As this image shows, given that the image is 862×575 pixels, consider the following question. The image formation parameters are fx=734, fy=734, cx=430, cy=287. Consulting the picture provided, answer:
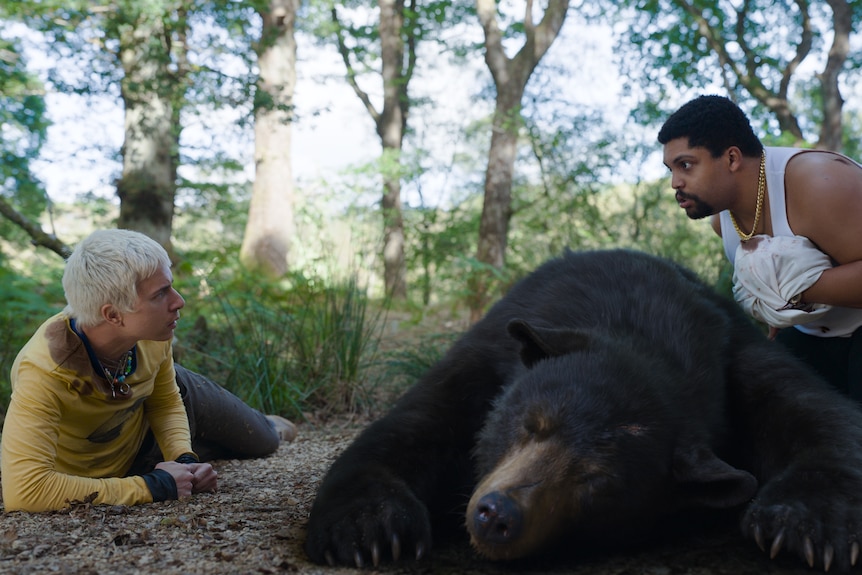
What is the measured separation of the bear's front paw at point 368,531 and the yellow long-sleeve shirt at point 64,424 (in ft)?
3.62

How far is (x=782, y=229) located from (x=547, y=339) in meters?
1.58

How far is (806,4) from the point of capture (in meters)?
13.5

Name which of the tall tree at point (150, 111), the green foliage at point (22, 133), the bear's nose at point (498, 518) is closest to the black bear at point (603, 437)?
the bear's nose at point (498, 518)

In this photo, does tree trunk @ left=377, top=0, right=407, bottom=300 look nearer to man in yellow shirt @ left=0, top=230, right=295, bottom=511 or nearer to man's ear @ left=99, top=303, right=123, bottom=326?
man in yellow shirt @ left=0, top=230, right=295, bottom=511

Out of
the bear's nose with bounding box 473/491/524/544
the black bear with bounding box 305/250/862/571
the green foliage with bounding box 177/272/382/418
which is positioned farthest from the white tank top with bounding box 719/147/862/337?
the green foliage with bounding box 177/272/382/418

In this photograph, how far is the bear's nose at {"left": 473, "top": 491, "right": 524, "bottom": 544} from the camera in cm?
207

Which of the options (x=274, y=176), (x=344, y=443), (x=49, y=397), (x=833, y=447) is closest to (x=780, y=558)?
(x=833, y=447)

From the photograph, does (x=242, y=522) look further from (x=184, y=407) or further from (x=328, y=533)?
(x=184, y=407)

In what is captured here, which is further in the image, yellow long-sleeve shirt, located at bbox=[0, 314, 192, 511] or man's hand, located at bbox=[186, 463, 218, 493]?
man's hand, located at bbox=[186, 463, 218, 493]

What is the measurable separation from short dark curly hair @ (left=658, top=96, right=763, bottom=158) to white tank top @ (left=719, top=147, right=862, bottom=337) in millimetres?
115

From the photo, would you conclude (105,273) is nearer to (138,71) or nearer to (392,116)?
(138,71)

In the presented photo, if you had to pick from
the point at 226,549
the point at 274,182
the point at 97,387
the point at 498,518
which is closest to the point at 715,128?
the point at 498,518

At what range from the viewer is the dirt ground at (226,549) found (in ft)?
7.56

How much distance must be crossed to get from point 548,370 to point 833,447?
1.03m
